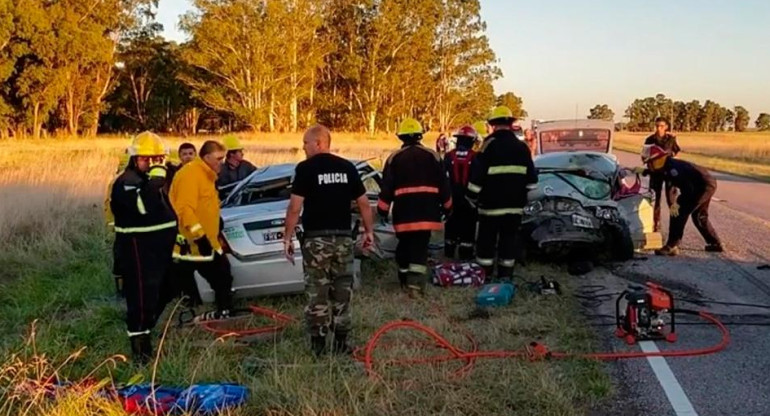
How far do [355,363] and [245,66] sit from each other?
44571 mm

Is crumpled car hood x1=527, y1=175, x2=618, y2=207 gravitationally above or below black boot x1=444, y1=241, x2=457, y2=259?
above

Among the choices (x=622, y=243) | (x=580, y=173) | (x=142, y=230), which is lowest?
(x=622, y=243)

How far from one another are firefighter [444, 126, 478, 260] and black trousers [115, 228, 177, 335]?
4134 millimetres

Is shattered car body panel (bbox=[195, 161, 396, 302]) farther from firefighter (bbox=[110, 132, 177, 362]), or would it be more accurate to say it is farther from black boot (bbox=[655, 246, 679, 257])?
black boot (bbox=[655, 246, 679, 257])

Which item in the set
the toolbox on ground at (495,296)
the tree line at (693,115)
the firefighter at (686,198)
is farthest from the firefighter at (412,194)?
the tree line at (693,115)

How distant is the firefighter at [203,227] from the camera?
5.55 meters

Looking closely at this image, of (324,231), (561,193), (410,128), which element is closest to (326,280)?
(324,231)

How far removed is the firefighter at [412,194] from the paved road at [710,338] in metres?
1.73

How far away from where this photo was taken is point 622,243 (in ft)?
25.5

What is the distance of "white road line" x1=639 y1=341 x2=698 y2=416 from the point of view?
3.83 meters

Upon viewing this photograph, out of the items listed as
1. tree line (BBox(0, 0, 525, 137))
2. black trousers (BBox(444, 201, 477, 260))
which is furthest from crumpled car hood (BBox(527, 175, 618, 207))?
tree line (BBox(0, 0, 525, 137))

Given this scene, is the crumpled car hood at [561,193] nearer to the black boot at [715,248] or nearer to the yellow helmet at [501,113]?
the yellow helmet at [501,113]

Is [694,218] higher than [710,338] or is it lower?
higher

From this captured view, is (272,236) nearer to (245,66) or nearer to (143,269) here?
(143,269)
